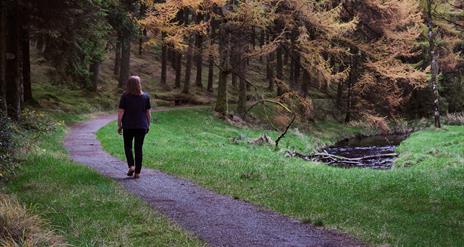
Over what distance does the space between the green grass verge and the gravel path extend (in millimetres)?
350

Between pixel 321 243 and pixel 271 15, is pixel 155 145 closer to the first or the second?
pixel 321 243

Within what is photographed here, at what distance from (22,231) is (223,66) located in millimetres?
26688

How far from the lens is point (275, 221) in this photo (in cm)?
779

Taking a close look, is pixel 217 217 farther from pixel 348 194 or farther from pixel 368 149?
pixel 368 149

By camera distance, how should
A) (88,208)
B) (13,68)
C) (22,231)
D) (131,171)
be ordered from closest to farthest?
(22,231), (88,208), (131,171), (13,68)

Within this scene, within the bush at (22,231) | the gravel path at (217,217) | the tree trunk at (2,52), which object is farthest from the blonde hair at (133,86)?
the tree trunk at (2,52)

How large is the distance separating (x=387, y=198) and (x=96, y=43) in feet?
60.3

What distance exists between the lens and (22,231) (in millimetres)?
6168

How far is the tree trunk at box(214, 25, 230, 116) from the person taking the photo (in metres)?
31.3

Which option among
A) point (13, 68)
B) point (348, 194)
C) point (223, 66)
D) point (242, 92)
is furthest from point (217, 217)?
point (242, 92)

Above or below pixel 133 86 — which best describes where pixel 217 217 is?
below

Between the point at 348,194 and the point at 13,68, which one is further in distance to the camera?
the point at 13,68

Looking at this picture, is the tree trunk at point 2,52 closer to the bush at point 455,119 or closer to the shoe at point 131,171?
the shoe at point 131,171

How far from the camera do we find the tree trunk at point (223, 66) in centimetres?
3127
